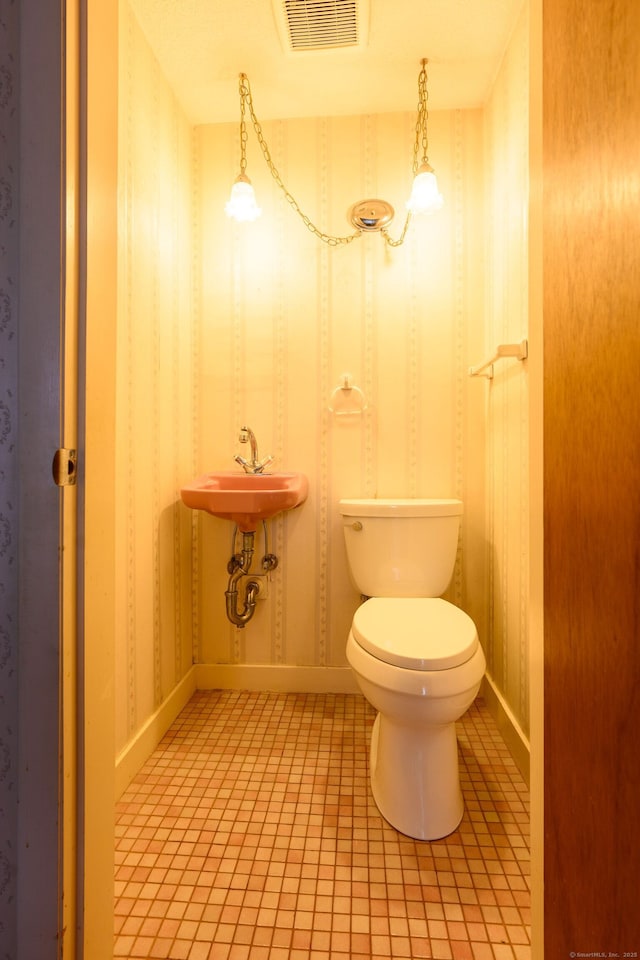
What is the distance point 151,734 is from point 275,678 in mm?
510

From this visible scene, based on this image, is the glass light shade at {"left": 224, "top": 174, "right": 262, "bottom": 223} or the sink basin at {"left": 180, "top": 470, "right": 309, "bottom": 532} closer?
the sink basin at {"left": 180, "top": 470, "right": 309, "bottom": 532}

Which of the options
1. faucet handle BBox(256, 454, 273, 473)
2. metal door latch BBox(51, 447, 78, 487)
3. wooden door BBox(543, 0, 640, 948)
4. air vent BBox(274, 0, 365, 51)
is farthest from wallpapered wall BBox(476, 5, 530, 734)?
metal door latch BBox(51, 447, 78, 487)

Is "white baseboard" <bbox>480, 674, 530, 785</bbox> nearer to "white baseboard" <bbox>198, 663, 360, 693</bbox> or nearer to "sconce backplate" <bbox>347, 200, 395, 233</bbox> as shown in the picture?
"white baseboard" <bbox>198, 663, 360, 693</bbox>

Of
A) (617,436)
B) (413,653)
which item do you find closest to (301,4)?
(617,436)

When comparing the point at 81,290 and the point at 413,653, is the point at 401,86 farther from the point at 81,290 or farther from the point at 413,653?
the point at 413,653

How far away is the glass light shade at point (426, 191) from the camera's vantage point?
1.48 metres

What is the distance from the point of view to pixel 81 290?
1.93 feet

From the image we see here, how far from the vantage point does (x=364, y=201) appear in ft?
5.18

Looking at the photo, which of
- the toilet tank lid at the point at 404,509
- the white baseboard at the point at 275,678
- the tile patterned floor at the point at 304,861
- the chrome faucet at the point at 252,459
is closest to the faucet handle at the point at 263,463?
the chrome faucet at the point at 252,459

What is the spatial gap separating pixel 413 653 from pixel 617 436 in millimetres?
743

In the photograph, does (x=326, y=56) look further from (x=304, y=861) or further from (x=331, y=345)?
(x=304, y=861)

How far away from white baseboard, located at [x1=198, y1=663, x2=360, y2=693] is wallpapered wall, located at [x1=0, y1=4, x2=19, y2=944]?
3.88 feet

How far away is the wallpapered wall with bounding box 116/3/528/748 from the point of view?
1611 mm

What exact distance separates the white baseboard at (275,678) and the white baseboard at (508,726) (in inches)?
19.3
